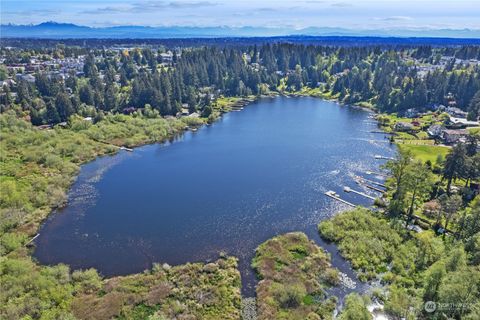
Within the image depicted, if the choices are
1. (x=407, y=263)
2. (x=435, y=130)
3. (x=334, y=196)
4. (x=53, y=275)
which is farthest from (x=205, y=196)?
(x=435, y=130)

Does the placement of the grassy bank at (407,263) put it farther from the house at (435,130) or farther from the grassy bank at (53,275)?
the house at (435,130)

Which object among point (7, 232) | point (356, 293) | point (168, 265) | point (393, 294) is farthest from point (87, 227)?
point (393, 294)

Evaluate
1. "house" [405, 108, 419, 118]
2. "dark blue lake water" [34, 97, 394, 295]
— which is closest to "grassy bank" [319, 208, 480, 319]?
"dark blue lake water" [34, 97, 394, 295]

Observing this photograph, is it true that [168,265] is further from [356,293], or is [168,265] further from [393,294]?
[393,294]

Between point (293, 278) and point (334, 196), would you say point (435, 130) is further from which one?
point (293, 278)

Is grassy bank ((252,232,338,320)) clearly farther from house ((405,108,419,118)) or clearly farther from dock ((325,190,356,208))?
house ((405,108,419,118))
